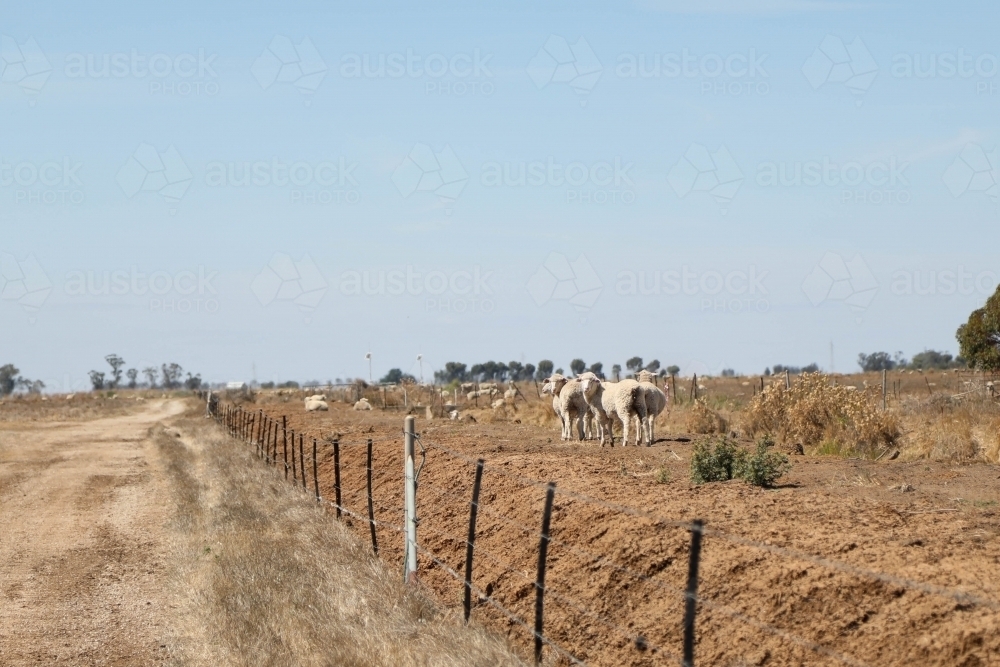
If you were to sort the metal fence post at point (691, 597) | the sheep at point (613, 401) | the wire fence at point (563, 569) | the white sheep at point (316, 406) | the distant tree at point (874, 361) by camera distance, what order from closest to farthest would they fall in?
1. the metal fence post at point (691, 597)
2. the wire fence at point (563, 569)
3. the sheep at point (613, 401)
4. the white sheep at point (316, 406)
5. the distant tree at point (874, 361)

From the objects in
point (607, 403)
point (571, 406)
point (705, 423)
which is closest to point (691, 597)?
point (607, 403)

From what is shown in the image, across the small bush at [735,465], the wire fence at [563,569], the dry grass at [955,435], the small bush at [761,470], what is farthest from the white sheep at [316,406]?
the small bush at [761,470]

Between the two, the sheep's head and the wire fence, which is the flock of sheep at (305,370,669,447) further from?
the wire fence

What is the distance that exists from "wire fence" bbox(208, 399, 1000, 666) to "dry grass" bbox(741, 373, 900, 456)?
852 centimetres

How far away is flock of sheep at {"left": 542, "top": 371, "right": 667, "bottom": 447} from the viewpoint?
971 inches

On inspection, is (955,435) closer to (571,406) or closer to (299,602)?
(571,406)

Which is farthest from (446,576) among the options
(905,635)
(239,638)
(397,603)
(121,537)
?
(121,537)

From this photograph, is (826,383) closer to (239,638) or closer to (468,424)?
(468,424)

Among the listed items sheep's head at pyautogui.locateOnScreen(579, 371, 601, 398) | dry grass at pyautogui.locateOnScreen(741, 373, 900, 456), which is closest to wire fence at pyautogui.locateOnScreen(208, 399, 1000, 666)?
sheep's head at pyautogui.locateOnScreen(579, 371, 601, 398)

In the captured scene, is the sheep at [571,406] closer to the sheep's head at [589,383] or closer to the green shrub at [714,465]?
the sheep's head at [589,383]

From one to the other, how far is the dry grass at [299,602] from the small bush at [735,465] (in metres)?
4.52

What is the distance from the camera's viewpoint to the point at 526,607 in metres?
11.4

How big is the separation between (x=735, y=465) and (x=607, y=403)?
983 centimetres

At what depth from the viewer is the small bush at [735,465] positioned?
15130 millimetres
